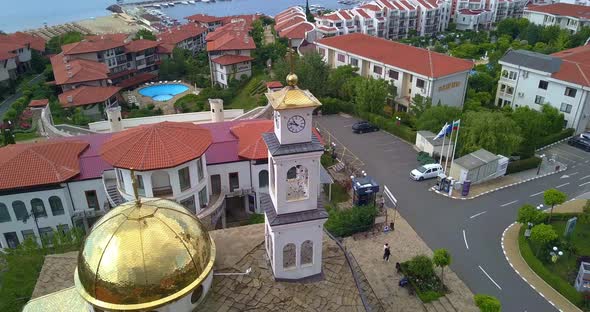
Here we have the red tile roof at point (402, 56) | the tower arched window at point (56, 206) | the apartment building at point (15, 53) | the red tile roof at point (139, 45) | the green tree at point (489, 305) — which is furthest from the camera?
the red tile roof at point (139, 45)

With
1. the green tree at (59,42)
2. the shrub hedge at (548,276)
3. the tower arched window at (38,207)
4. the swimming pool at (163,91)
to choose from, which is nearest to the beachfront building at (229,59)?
the swimming pool at (163,91)

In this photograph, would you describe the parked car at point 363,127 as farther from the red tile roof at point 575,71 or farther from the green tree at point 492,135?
the red tile roof at point 575,71

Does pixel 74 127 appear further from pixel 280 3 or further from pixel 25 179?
pixel 280 3

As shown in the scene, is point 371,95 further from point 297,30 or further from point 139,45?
point 139,45

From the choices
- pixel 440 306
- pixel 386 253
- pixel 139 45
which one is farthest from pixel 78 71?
pixel 440 306

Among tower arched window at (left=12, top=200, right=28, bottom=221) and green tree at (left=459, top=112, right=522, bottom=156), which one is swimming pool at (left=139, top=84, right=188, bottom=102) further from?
green tree at (left=459, top=112, right=522, bottom=156)

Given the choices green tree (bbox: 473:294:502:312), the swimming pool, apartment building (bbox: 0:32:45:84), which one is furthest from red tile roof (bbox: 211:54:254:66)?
green tree (bbox: 473:294:502:312)
